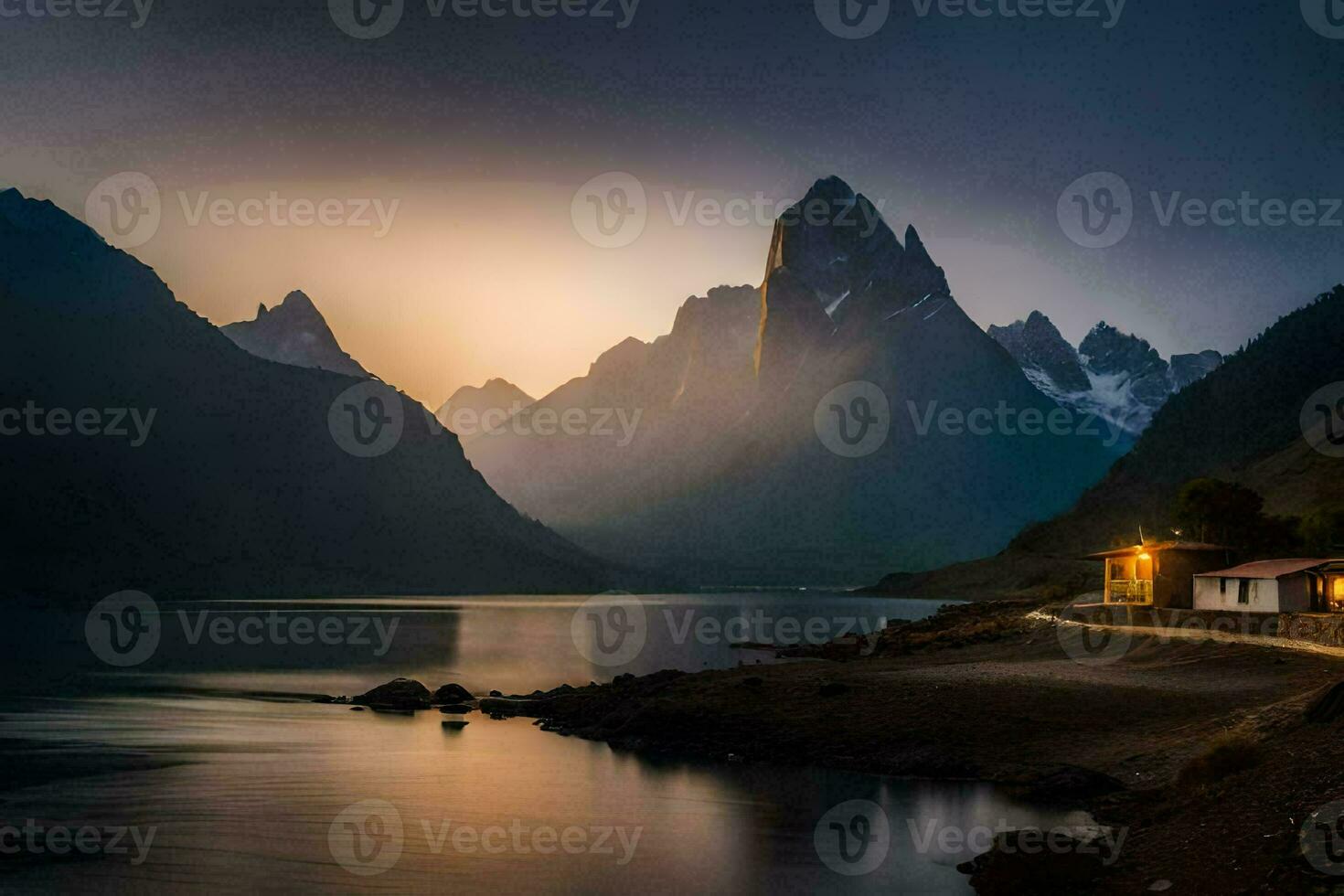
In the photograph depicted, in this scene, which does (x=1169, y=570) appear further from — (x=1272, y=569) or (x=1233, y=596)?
(x=1272, y=569)

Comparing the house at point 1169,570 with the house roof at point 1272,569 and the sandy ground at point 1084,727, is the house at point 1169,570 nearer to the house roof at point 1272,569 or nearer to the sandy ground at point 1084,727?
the house roof at point 1272,569

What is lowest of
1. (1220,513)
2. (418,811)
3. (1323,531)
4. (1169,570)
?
(418,811)

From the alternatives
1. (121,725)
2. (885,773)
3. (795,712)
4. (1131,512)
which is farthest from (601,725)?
(1131,512)

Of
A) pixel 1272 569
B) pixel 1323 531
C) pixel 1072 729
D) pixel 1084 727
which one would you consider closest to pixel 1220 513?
pixel 1323 531

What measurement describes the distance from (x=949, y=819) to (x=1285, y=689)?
1581 centimetres

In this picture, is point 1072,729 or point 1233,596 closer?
point 1072,729

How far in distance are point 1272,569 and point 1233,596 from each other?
3359 mm

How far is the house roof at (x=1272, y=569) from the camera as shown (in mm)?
61781

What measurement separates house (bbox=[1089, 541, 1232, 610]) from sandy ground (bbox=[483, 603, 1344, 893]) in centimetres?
1016

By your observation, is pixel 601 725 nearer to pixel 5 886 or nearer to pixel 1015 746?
pixel 1015 746

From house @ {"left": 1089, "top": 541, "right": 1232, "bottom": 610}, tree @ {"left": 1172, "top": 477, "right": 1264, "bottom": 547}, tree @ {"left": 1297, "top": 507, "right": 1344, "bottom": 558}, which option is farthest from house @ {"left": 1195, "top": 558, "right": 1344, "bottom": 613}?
tree @ {"left": 1172, "top": 477, "right": 1264, "bottom": 547}

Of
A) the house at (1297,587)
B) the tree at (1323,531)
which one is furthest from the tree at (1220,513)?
the house at (1297,587)

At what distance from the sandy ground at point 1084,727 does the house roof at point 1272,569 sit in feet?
29.5

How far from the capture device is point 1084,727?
3956cm
